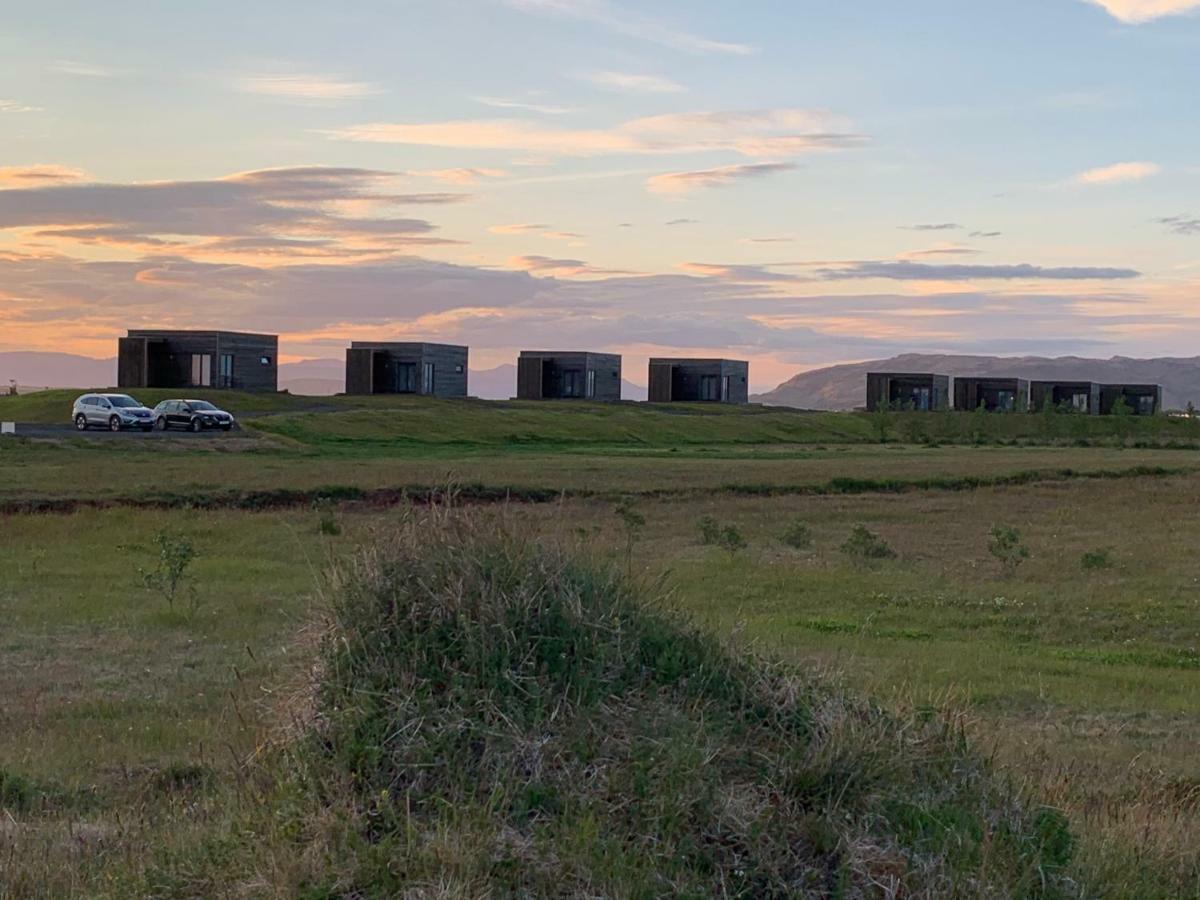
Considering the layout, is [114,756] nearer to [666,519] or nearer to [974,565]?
[974,565]

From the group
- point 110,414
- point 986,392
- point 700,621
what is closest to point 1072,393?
point 986,392

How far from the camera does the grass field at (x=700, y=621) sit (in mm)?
7391

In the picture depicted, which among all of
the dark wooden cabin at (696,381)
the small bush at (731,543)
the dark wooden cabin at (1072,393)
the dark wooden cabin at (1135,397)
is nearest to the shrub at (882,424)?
the dark wooden cabin at (696,381)

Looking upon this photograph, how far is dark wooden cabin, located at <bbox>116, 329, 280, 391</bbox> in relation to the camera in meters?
90.8

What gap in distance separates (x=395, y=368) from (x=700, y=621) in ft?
317

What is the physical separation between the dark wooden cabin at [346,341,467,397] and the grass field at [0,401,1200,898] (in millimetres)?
60371

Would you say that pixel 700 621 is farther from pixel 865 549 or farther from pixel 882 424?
pixel 882 424

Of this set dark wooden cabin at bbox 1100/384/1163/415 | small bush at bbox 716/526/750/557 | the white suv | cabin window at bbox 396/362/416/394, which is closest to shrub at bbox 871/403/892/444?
cabin window at bbox 396/362/416/394

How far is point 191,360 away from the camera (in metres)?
91.7

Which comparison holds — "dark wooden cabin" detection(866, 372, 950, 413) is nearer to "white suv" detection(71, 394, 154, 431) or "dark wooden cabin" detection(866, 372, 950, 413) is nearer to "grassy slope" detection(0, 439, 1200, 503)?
"grassy slope" detection(0, 439, 1200, 503)

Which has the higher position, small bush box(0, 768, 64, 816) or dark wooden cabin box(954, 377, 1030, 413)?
dark wooden cabin box(954, 377, 1030, 413)

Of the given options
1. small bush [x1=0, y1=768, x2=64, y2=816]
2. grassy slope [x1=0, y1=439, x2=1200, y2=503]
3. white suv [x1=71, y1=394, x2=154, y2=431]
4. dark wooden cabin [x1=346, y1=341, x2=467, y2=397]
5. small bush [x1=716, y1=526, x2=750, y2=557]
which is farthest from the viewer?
dark wooden cabin [x1=346, y1=341, x2=467, y2=397]

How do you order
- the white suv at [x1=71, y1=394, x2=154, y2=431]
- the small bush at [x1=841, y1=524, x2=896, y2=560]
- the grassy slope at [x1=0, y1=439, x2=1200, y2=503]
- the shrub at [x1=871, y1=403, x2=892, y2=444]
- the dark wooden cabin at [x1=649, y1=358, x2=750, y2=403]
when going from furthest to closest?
the dark wooden cabin at [x1=649, y1=358, x2=750, y2=403], the shrub at [x1=871, y1=403, x2=892, y2=444], the white suv at [x1=71, y1=394, x2=154, y2=431], the grassy slope at [x1=0, y1=439, x2=1200, y2=503], the small bush at [x1=841, y1=524, x2=896, y2=560]

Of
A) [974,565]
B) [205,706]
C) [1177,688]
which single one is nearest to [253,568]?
[205,706]
